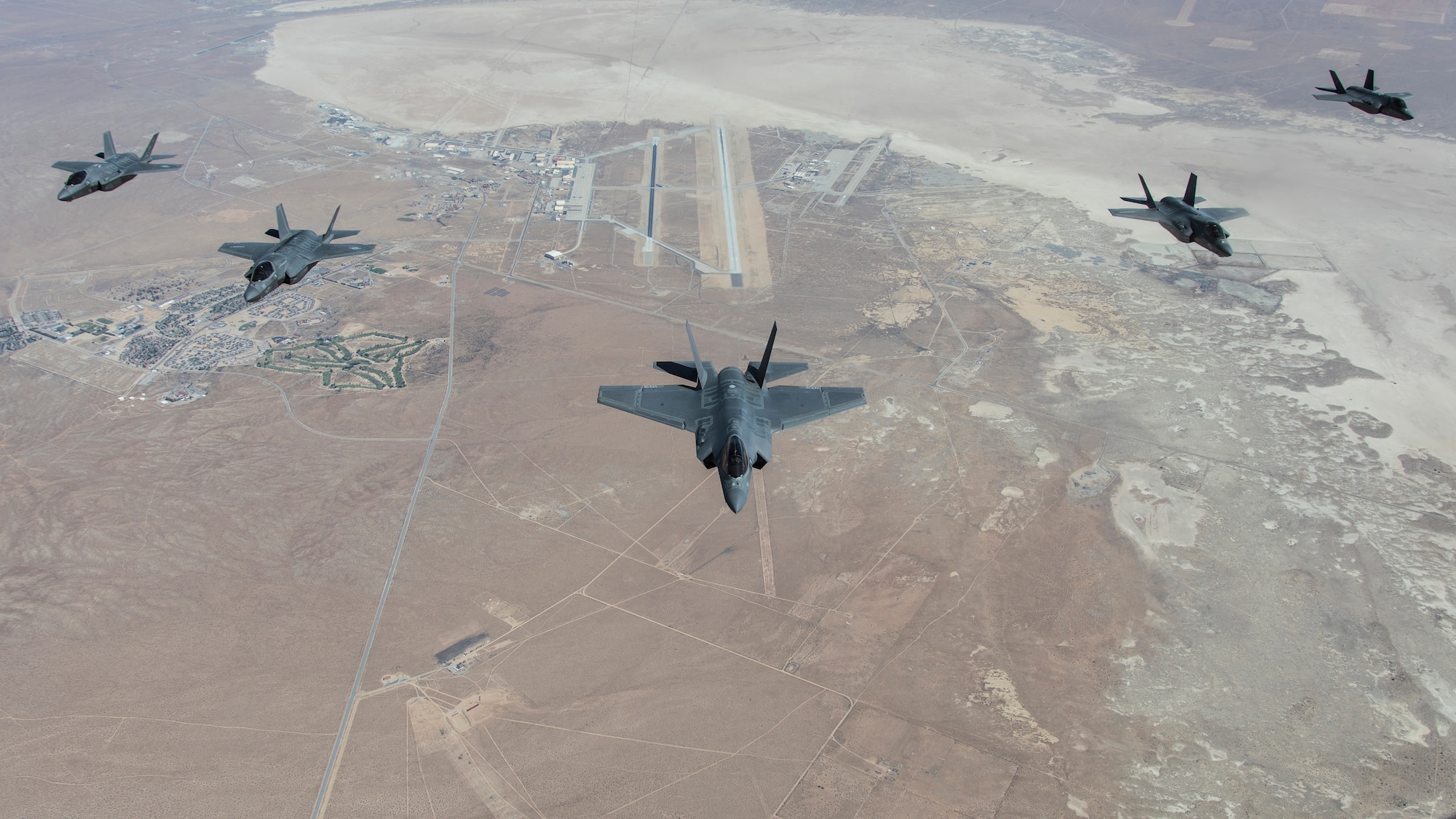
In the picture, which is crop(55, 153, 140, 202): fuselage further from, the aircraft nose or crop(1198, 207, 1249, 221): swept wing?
crop(1198, 207, 1249, 221): swept wing

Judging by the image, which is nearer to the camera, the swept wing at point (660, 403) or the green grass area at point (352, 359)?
the swept wing at point (660, 403)

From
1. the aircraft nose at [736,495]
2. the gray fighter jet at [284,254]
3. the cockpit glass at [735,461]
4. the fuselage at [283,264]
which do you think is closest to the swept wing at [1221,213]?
the cockpit glass at [735,461]

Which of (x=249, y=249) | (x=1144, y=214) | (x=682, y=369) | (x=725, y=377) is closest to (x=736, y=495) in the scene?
(x=725, y=377)

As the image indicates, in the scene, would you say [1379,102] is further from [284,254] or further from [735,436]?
[284,254]

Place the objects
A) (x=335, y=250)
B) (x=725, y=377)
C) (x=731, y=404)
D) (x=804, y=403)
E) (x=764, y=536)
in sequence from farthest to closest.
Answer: (x=335, y=250)
(x=764, y=536)
(x=804, y=403)
(x=725, y=377)
(x=731, y=404)

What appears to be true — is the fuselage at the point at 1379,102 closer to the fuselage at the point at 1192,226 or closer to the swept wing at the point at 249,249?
the fuselage at the point at 1192,226
